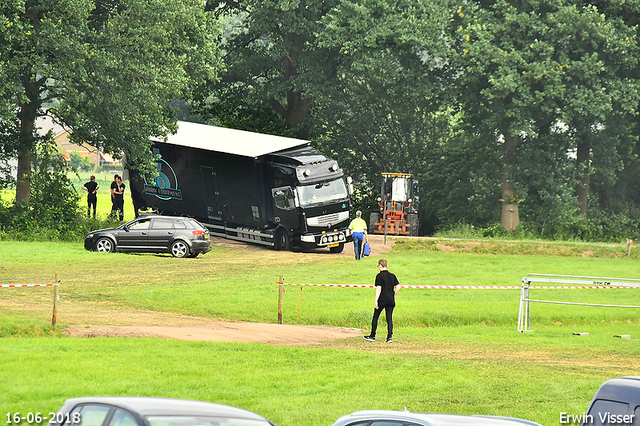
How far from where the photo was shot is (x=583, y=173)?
4294 centimetres

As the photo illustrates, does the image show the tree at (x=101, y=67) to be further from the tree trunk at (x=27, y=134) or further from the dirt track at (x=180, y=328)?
the dirt track at (x=180, y=328)

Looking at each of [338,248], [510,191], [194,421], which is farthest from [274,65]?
[194,421]

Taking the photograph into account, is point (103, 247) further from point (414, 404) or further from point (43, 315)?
point (414, 404)

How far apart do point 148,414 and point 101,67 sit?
84.9 feet

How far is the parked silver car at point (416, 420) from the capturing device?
19.2 feet

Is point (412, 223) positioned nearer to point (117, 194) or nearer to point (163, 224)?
point (117, 194)

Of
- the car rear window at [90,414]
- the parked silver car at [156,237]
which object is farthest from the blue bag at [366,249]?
the car rear window at [90,414]

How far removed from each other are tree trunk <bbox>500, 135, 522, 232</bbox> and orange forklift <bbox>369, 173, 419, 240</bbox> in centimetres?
544

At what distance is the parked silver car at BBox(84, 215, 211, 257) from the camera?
2862 cm

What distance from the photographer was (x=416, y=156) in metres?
47.4

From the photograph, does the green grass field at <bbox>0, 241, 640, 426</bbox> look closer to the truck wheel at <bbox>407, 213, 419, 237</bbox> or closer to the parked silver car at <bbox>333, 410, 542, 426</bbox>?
the parked silver car at <bbox>333, 410, 542, 426</bbox>

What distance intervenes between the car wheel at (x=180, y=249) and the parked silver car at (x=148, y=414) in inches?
906

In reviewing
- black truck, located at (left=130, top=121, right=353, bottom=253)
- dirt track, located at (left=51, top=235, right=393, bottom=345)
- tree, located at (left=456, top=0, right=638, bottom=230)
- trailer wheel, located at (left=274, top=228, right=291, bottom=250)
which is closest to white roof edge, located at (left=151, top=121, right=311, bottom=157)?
black truck, located at (left=130, top=121, right=353, bottom=253)

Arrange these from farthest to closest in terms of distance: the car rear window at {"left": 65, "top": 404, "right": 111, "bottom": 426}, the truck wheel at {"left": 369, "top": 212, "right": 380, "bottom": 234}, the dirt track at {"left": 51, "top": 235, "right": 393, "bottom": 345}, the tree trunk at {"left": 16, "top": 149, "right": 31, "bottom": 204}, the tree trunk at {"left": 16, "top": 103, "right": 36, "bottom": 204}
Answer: the truck wheel at {"left": 369, "top": 212, "right": 380, "bottom": 234}
the tree trunk at {"left": 16, "top": 149, "right": 31, "bottom": 204}
the tree trunk at {"left": 16, "top": 103, "right": 36, "bottom": 204}
the dirt track at {"left": 51, "top": 235, "right": 393, "bottom": 345}
the car rear window at {"left": 65, "top": 404, "right": 111, "bottom": 426}
